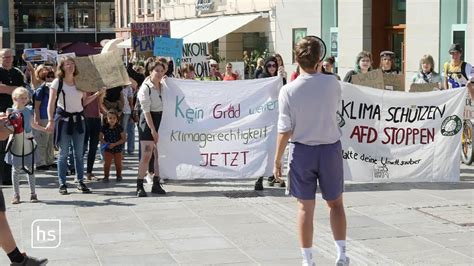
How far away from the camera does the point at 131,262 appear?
→ 7.01 meters

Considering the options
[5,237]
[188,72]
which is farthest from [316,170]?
[188,72]

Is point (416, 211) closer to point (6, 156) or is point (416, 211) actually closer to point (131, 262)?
point (131, 262)

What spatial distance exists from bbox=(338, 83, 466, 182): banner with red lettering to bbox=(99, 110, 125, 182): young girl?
3.29 metres

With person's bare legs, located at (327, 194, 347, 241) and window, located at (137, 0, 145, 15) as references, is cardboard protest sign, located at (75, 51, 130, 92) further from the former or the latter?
window, located at (137, 0, 145, 15)

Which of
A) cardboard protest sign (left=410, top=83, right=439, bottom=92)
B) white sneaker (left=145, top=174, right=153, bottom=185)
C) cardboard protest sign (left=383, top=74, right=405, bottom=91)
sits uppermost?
cardboard protest sign (left=383, top=74, right=405, bottom=91)

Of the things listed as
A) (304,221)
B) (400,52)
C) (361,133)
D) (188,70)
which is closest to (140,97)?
(361,133)

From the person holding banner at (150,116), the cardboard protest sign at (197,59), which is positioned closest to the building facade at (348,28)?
the cardboard protest sign at (197,59)

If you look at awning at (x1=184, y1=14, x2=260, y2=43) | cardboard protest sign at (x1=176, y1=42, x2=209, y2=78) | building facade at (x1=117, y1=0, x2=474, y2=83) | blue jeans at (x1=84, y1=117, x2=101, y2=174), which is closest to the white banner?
blue jeans at (x1=84, y1=117, x2=101, y2=174)

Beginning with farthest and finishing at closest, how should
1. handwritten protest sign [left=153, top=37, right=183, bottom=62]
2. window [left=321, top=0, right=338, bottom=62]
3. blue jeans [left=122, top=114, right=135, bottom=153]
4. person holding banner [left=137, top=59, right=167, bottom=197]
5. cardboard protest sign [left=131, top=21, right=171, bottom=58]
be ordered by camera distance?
window [left=321, top=0, right=338, bottom=62] → cardboard protest sign [left=131, top=21, right=171, bottom=58] → handwritten protest sign [left=153, top=37, right=183, bottom=62] → blue jeans [left=122, top=114, right=135, bottom=153] → person holding banner [left=137, top=59, right=167, bottom=197]

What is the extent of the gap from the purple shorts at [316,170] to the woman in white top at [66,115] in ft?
15.5

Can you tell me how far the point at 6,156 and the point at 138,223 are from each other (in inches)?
105

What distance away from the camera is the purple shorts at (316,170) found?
645cm

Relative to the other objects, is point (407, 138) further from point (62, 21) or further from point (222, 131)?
point (62, 21)

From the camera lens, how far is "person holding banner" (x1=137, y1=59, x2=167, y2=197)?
1025cm
